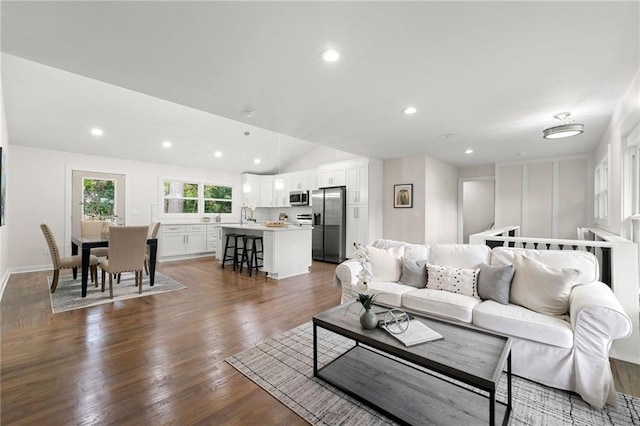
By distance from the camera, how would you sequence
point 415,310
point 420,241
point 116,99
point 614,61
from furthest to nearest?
point 420,241 → point 116,99 → point 415,310 → point 614,61

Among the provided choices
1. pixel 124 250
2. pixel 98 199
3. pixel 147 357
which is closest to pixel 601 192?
pixel 147 357

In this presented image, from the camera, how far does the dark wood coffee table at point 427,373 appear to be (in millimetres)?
1449

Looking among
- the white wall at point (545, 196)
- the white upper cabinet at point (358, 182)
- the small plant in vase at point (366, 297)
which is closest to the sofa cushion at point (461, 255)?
the small plant in vase at point (366, 297)

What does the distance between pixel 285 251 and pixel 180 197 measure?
3988 millimetres

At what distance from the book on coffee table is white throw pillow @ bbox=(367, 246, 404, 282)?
1.15 meters

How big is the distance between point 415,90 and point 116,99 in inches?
188

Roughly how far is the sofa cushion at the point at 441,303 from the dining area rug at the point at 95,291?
3470mm

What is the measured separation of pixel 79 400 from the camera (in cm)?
176

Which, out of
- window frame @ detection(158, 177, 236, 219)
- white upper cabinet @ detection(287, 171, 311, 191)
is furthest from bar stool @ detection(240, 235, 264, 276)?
window frame @ detection(158, 177, 236, 219)

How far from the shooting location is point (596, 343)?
175 centimetres

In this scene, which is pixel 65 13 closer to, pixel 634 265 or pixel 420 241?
pixel 634 265

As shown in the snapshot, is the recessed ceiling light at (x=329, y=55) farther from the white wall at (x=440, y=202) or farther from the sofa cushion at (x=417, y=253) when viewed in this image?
the white wall at (x=440, y=202)

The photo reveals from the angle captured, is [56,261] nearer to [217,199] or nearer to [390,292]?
[217,199]

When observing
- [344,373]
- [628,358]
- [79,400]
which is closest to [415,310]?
[344,373]
